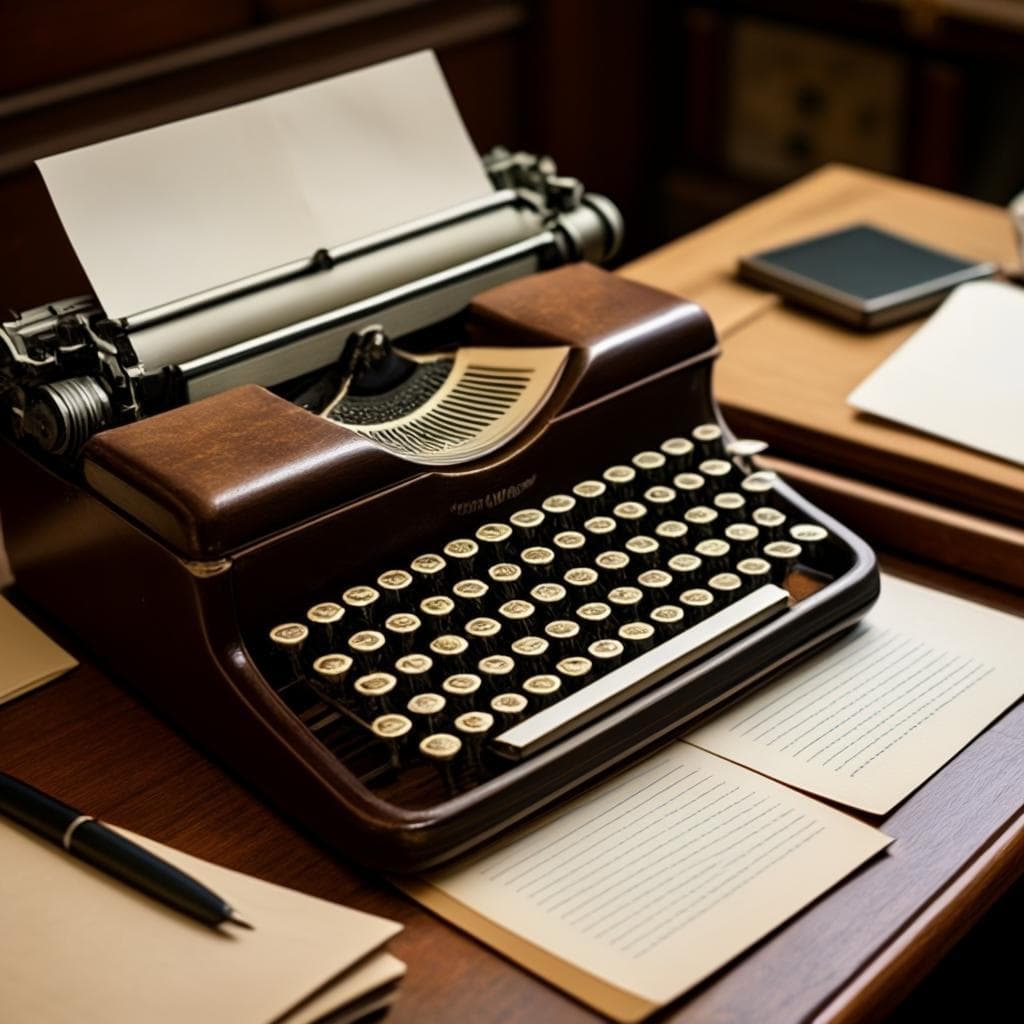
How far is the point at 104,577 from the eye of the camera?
1.25 meters

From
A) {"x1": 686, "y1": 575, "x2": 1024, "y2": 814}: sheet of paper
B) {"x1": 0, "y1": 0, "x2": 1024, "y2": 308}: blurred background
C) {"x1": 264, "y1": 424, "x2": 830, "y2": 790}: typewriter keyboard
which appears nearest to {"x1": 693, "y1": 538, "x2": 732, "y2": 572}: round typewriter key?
{"x1": 264, "y1": 424, "x2": 830, "y2": 790}: typewriter keyboard

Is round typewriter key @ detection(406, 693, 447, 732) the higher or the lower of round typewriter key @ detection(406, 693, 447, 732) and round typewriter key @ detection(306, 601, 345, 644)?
the lower

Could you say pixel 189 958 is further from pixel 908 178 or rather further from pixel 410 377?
pixel 908 178

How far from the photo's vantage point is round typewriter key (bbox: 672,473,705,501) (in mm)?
1388

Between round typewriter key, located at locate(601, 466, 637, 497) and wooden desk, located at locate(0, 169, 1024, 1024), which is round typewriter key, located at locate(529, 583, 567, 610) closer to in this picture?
round typewriter key, located at locate(601, 466, 637, 497)

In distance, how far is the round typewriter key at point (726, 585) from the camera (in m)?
1.29

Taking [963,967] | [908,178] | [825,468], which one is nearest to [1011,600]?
[825,468]

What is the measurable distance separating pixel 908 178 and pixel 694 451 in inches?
63.8

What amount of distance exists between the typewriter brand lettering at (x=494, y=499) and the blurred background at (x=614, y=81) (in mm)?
757

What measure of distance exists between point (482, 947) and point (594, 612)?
1.00 ft

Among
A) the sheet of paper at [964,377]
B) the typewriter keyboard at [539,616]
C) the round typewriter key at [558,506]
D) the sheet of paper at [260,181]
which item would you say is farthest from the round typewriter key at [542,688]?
the sheet of paper at [964,377]

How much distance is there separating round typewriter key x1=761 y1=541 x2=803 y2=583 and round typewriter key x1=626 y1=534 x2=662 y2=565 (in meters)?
0.10

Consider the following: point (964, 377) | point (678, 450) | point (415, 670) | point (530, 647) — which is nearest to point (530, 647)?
point (530, 647)

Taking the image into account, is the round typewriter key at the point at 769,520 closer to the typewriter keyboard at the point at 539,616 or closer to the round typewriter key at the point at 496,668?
the typewriter keyboard at the point at 539,616
